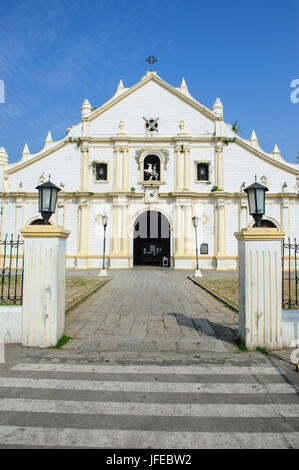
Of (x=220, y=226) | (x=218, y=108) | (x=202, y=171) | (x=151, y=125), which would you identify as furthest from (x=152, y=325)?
(x=218, y=108)

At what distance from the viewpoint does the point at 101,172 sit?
A: 73.5 feet

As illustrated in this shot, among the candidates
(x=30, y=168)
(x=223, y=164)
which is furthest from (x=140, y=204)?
(x=30, y=168)

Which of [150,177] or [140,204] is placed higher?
[150,177]

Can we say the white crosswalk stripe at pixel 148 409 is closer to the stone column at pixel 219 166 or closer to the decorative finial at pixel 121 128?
the stone column at pixel 219 166

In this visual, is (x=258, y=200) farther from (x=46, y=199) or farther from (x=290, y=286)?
(x=290, y=286)

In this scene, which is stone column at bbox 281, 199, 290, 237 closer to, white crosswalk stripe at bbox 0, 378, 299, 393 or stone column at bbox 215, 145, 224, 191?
stone column at bbox 215, 145, 224, 191

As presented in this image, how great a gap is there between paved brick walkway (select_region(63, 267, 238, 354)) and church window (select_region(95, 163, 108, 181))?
13.9 m

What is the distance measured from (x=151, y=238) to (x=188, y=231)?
479 centimetres

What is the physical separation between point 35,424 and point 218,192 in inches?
786

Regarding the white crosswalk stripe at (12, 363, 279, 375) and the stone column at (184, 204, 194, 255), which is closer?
the white crosswalk stripe at (12, 363, 279, 375)

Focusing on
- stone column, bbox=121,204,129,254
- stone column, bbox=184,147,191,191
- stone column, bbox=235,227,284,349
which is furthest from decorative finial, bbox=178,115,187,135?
stone column, bbox=235,227,284,349

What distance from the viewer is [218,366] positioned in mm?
4441

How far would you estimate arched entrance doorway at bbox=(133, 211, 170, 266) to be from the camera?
78.8 feet
